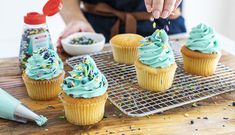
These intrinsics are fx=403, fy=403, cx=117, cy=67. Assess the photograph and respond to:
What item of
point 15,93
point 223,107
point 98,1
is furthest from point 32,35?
point 223,107

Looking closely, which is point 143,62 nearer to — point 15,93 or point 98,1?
point 15,93

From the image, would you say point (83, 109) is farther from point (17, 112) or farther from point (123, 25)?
point (123, 25)

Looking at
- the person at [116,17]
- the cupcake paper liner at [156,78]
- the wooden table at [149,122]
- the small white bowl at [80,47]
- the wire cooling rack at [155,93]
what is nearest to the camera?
the wooden table at [149,122]

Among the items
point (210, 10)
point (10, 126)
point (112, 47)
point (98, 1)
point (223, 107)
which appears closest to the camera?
point (10, 126)

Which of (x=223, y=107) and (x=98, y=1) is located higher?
(x=98, y=1)

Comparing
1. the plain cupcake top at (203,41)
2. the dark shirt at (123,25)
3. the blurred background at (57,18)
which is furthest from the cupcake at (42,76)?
the blurred background at (57,18)

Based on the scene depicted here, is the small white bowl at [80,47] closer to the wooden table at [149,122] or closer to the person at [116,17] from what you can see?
the person at [116,17]

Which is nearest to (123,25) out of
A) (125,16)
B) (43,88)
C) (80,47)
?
(125,16)
